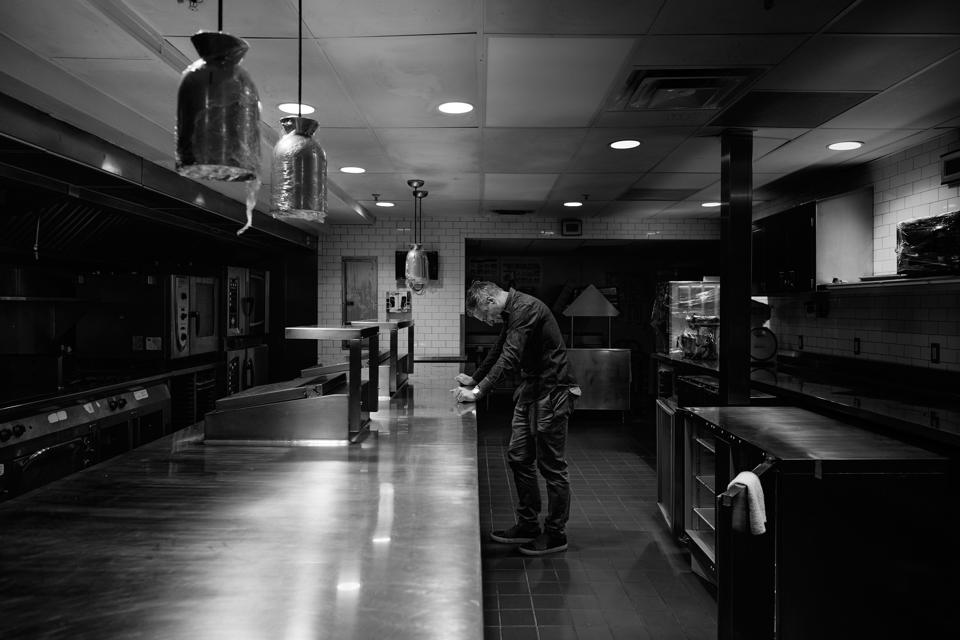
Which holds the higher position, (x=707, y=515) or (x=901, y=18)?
(x=901, y=18)

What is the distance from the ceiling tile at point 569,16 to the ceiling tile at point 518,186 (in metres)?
2.92

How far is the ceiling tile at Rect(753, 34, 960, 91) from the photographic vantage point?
9.08 feet

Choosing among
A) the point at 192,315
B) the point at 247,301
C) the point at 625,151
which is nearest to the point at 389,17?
the point at 625,151

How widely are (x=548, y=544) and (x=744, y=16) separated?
3014 mm

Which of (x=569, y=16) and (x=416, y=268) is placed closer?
(x=569, y=16)

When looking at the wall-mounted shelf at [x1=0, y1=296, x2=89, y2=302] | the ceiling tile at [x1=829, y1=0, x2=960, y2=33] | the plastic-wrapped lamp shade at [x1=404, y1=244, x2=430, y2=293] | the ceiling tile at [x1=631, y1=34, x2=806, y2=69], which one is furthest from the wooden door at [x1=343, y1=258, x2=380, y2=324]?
the ceiling tile at [x1=829, y1=0, x2=960, y2=33]

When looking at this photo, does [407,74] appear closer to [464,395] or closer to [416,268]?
[464,395]

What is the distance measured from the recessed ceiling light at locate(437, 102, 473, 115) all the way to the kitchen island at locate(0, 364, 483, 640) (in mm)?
2071

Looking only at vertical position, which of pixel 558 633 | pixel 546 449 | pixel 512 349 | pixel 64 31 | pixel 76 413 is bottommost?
pixel 558 633

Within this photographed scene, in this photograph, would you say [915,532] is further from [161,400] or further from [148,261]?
[148,261]

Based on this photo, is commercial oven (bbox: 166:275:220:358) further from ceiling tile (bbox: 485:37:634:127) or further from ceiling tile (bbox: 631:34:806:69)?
ceiling tile (bbox: 631:34:806:69)

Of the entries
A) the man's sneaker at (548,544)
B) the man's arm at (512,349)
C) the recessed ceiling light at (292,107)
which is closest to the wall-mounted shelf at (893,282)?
the man's arm at (512,349)

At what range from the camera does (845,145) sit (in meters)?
4.60

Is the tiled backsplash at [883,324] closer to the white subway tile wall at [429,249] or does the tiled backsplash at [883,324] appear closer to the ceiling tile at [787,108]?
the ceiling tile at [787,108]
